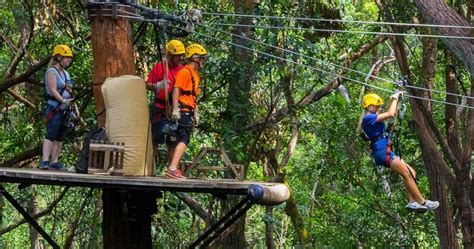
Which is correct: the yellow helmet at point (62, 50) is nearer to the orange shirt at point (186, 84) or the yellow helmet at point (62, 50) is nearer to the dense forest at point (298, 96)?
the dense forest at point (298, 96)

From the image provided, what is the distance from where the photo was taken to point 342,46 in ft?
43.7

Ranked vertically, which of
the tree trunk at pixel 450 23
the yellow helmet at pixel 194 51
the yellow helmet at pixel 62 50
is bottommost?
the yellow helmet at pixel 62 50

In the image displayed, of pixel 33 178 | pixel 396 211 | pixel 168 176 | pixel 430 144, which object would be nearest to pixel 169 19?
pixel 168 176

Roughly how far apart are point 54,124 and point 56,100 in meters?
0.23

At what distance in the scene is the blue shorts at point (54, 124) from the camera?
25.1 feet

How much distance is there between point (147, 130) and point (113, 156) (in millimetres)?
406

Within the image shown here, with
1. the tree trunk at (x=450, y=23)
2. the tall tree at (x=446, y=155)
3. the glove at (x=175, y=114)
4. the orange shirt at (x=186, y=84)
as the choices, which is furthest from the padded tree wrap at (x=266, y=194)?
the tall tree at (x=446, y=155)

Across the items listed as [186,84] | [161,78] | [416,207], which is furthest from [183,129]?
[416,207]

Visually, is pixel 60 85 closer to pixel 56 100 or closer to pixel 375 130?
pixel 56 100

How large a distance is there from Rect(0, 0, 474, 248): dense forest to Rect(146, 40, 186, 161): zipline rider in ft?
0.72

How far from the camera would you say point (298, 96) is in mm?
15125

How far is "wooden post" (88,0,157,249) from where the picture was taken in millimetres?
6973

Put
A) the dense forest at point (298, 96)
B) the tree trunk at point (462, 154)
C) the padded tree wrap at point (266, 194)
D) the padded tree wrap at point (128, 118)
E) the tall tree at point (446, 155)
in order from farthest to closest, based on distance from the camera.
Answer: the tall tree at point (446, 155) → the dense forest at point (298, 96) → the tree trunk at point (462, 154) → the padded tree wrap at point (128, 118) → the padded tree wrap at point (266, 194)

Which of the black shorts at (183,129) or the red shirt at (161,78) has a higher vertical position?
the red shirt at (161,78)
